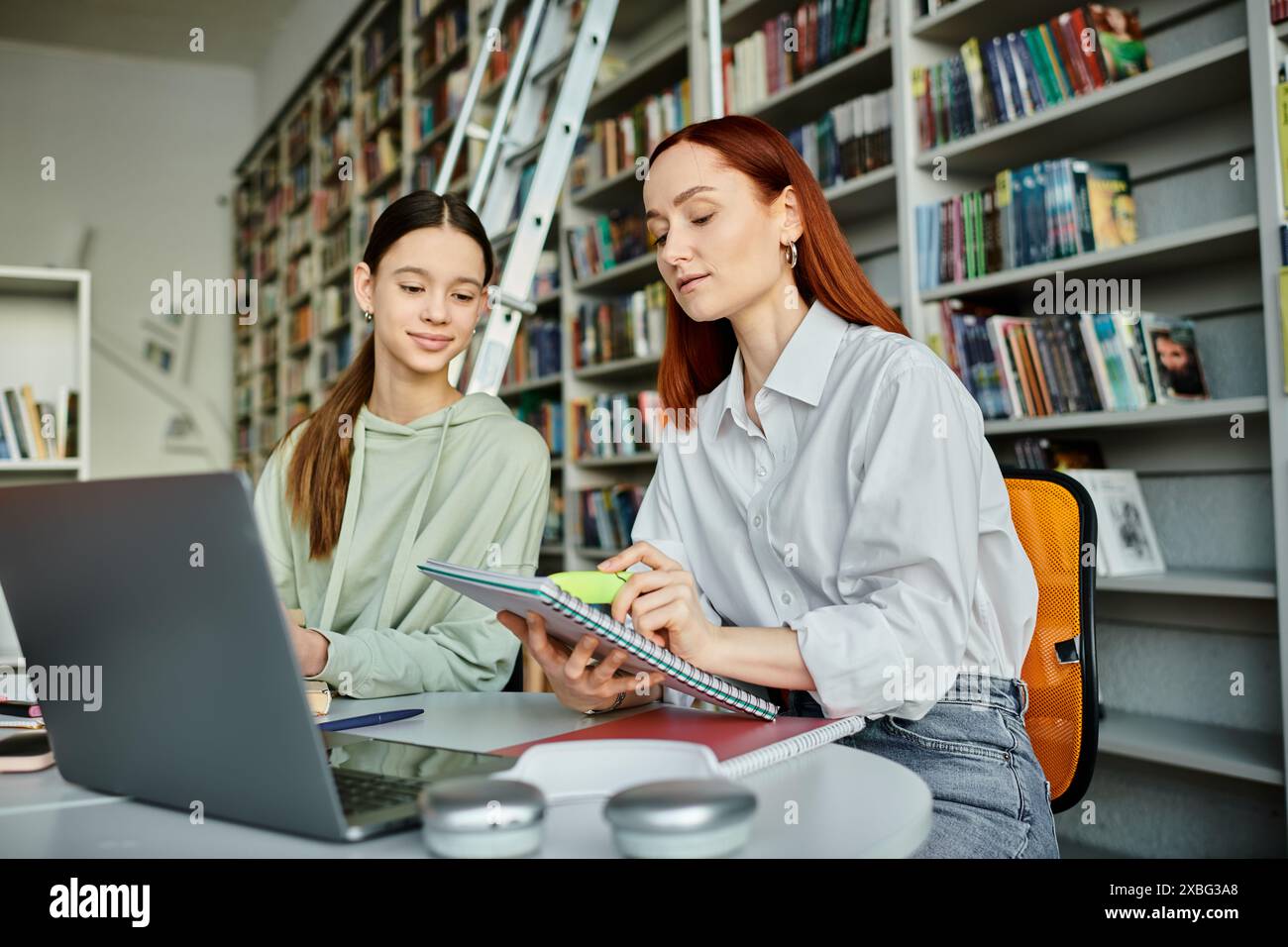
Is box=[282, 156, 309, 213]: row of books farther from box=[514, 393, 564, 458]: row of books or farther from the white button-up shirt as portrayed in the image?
the white button-up shirt

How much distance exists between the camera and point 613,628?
82 centimetres

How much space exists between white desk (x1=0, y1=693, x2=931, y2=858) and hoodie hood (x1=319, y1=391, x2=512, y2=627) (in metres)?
0.64

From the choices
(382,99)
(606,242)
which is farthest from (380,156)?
(606,242)

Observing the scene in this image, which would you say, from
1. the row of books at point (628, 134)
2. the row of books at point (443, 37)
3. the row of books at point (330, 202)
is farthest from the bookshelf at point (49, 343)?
the row of books at point (330, 202)

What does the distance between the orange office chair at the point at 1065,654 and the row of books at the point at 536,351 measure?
2.66 metres

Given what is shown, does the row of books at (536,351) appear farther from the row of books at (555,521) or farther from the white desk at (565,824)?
the white desk at (565,824)

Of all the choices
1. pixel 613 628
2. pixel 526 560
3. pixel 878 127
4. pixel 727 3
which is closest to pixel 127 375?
pixel 727 3

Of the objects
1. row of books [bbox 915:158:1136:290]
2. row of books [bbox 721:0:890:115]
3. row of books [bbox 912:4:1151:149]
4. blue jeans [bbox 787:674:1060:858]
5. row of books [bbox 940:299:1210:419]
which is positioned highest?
row of books [bbox 721:0:890:115]

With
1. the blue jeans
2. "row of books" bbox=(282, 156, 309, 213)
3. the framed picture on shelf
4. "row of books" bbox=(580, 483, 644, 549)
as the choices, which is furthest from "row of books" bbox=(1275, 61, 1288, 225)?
"row of books" bbox=(282, 156, 309, 213)

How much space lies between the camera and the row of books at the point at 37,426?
3209 mm

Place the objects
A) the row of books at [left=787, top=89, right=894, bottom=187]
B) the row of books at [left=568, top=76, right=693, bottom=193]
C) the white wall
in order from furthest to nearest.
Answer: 1. the white wall
2. the row of books at [left=568, top=76, right=693, bottom=193]
3. the row of books at [left=787, top=89, right=894, bottom=187]

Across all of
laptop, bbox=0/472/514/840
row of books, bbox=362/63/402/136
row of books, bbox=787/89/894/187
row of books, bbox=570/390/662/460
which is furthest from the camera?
row of books, bbox=362/63/402/136

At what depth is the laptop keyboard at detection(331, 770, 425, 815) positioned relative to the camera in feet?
2.12
